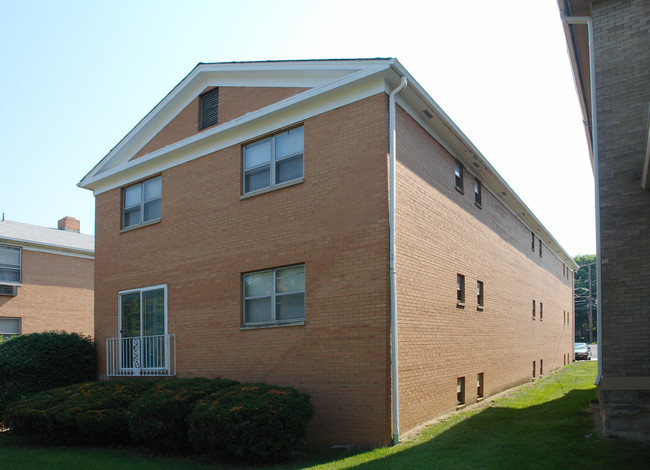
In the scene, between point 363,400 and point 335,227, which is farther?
point 335,227

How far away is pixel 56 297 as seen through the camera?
25281mm

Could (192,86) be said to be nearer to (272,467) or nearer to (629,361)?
(272,467)

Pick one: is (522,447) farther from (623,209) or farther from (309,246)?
(309,246)

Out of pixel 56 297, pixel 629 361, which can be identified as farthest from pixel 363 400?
pixel 56 297

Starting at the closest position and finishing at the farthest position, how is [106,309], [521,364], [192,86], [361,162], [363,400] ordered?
1. [363,400]
2. [361,162]
3. [192,86]
4. [106,309]
5. [521,364]

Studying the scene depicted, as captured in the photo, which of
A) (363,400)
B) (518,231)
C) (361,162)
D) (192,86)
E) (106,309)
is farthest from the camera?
(518,231)

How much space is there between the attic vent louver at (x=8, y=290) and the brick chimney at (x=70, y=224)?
8.84 metres

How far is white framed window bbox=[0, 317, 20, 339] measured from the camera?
2334 cm

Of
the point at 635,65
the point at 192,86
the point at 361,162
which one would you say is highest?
the point at 192,86

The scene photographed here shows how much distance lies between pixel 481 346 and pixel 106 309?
10322 millimetres

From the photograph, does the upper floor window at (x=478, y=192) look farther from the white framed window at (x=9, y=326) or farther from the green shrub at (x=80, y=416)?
the white framed window at (x=9, y=326)

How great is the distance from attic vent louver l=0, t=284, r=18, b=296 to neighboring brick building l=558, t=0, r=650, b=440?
2232 cm

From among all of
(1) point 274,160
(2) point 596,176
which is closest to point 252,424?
(1) point 274,160

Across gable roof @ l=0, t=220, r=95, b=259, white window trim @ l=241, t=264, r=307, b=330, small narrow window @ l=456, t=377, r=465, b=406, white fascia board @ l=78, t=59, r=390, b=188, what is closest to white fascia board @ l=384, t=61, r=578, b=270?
white fascia board @ l=78, t=59, r=390, b=188
